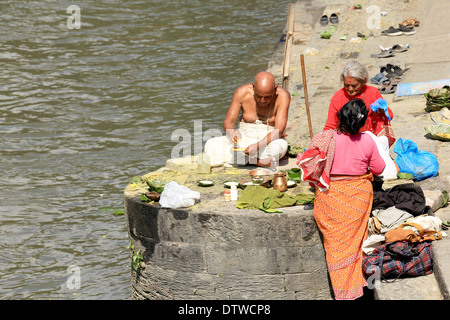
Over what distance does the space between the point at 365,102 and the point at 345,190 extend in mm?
1285

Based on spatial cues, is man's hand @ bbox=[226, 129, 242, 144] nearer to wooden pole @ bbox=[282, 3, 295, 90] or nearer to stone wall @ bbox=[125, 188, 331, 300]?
stone wall @ bbox=[125, 188, 331, 300]

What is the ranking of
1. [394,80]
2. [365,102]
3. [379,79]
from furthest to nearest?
[379,79], [394,80], [365,102]

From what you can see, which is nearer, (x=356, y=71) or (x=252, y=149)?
(x=356, y=71)

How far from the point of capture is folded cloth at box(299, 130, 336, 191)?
5.85m

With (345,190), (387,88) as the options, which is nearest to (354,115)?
(345,190)

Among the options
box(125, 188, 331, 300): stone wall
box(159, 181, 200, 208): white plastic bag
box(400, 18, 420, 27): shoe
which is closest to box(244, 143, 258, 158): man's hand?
box(125, 188, 331, 300): stone wall

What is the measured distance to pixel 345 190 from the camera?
232 inches

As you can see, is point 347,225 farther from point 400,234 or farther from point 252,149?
point 252,149

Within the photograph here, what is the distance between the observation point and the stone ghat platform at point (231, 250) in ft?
20.3

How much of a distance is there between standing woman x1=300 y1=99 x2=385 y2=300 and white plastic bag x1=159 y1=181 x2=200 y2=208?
1093 mm

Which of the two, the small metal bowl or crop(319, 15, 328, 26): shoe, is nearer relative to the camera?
the small metal bowl

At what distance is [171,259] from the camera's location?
259 inches

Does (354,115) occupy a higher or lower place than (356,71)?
lower

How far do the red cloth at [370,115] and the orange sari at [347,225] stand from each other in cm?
97
